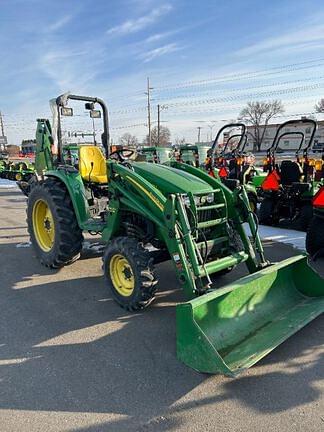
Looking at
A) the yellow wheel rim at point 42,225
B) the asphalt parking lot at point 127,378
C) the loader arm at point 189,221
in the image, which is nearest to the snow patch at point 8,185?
the yellow wheel rim at point 42,225

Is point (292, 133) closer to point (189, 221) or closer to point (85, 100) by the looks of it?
point (85, 100)

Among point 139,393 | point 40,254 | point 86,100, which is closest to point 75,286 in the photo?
point 40,254

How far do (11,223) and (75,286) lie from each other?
16.9 feet

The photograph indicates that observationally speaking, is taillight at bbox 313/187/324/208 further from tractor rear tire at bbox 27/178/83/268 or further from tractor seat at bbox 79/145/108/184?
tractor rear tire at bbox 27/178/83/268

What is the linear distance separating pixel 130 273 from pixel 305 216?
4.83 m

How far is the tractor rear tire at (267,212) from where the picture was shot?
806 cm

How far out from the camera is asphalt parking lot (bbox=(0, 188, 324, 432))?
2396mm

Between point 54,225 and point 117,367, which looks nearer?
point 117,367

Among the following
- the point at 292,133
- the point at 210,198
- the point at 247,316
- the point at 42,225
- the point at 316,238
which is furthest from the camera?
the point at 292,133

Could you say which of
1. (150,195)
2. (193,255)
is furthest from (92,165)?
(193,255)

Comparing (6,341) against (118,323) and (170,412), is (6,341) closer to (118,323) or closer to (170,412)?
(118,323)

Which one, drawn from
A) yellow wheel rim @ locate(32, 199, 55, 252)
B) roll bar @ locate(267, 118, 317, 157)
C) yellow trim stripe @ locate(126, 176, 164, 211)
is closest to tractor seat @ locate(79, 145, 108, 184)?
yellow wheel rim @ locate(32, 199, 55, 252)

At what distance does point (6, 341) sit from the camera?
3.40 metres

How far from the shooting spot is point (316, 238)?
17.6 feet
